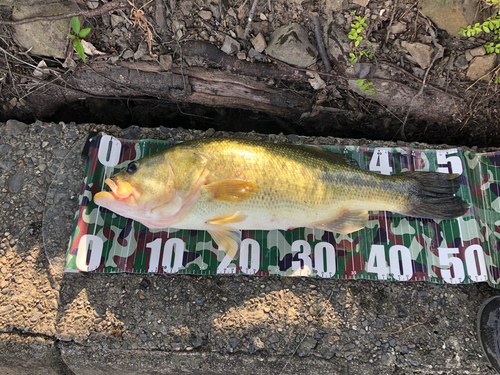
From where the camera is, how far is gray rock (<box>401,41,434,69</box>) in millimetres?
3091

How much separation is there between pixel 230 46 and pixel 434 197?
259cm

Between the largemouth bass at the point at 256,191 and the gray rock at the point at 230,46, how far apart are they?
107 centimetres

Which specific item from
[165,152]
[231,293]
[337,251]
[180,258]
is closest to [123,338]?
[180,258]

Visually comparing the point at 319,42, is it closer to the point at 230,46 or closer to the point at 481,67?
the point at 230,46

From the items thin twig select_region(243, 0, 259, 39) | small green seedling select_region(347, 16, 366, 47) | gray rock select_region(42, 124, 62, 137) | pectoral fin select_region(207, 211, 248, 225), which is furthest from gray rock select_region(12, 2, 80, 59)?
small green seedling select_region(347, 16, 366, 47)

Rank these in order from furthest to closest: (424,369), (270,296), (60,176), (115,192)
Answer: (60,176)
(270,296)
(424,369)
(115,192)

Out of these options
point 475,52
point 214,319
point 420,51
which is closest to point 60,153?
point 214,319

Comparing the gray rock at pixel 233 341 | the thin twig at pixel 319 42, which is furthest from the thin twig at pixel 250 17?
the gray rock at pixel 233 341

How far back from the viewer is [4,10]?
3057 millimetres

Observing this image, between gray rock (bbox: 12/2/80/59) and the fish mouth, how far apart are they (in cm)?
180

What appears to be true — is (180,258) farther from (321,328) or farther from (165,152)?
(321,328)

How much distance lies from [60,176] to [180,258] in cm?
168

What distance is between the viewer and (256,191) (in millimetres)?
2707

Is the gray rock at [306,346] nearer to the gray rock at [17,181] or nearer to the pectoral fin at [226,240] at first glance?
the pectoral fin at [226,240]
